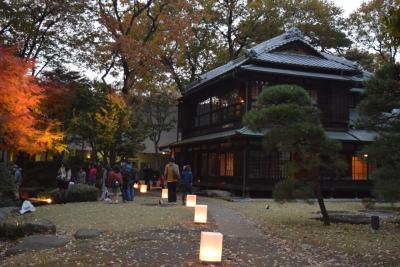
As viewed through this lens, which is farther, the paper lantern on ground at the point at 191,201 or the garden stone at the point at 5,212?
the paper lantern on ground at the point at 191,201

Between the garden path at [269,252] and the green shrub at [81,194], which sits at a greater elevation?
the green shrub at [81,194]

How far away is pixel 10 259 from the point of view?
8812 mm

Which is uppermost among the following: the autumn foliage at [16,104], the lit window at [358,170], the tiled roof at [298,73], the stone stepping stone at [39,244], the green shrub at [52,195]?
the tiled roof at [298,73]

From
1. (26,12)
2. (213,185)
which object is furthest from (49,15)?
(213,185)

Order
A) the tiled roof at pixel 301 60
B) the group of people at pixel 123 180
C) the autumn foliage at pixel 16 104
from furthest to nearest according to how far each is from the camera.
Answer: the tiled roof at pixel 301 60 → the group of people at pixel 123 180 → the autumn foliage at pixel 16 104

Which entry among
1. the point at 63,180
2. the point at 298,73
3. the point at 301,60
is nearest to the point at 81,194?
the point at 63,180

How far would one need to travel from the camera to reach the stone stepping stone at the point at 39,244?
31.4ft

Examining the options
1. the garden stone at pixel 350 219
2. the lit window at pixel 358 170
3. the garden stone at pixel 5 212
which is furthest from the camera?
the lit window at pixel 358 170

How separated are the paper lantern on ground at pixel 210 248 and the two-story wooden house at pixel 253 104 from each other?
1523 centimetres

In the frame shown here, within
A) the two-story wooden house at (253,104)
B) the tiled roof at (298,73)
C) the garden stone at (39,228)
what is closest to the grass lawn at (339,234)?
the garden stone at (39,228)

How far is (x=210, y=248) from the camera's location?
7.89 m

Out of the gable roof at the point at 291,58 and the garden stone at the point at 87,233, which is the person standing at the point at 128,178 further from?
the garden stone at the point at 87,233

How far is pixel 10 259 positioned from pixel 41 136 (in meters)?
10.0

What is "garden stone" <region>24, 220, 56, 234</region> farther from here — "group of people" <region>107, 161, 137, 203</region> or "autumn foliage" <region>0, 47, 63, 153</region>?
"group of people" <region>107, 161, 137, 203</region>
